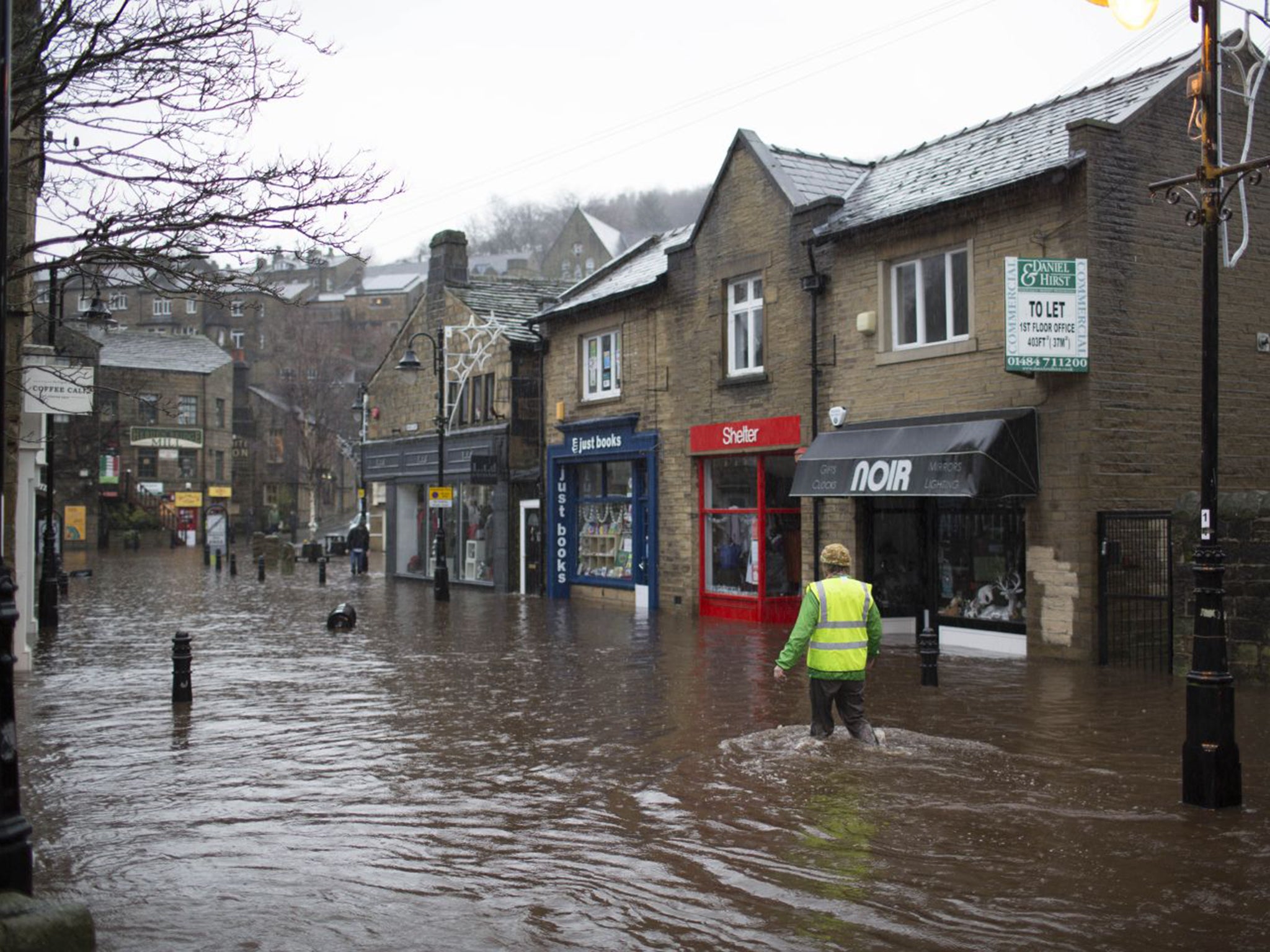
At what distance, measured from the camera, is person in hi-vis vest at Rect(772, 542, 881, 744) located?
9.68m

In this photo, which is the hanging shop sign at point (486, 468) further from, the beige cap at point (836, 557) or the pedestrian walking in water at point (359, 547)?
the beige cap at point (836, 557)

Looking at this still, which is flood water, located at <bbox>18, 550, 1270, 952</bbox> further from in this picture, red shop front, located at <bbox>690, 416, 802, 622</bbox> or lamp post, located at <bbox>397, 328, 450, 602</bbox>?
lamp post, located at <bbox>397, 328, 450, 602</bbox>

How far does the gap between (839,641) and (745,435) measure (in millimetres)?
11665

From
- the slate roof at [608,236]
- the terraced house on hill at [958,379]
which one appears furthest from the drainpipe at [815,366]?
the slate roof at [608,236]

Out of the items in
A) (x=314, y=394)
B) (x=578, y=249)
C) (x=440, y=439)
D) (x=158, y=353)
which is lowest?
(x=440, y=439)

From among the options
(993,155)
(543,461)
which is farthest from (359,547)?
(993,155)

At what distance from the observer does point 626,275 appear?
27125mm

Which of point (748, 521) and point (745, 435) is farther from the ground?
point (745, 435)

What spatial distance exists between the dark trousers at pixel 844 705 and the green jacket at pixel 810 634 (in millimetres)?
67

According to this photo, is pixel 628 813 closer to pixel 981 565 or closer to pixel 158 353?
pixel 981 565

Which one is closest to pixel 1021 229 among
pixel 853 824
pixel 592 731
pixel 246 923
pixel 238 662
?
pixel 592 731

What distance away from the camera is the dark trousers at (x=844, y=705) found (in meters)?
9.81

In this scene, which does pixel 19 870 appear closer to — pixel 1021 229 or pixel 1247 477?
pixel 1021 229

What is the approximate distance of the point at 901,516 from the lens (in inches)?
746
